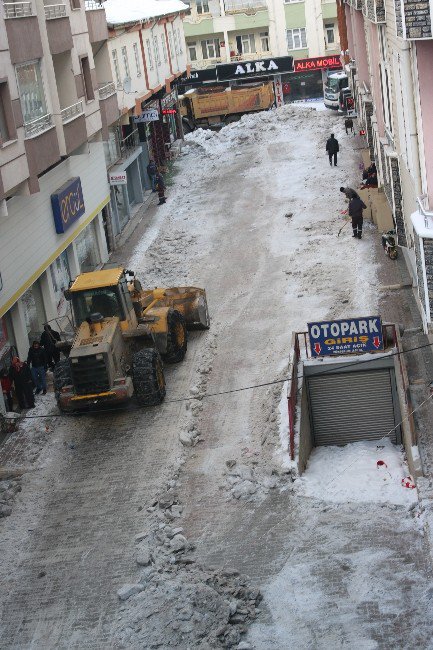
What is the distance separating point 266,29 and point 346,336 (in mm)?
54365

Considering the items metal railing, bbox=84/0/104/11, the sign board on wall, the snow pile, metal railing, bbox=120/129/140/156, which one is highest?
metal railing, bbox=84/0/104/11

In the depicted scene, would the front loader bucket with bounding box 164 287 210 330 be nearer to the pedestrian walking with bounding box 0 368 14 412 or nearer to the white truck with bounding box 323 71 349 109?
the pedestrian walking with bounding box 0 368 14 412

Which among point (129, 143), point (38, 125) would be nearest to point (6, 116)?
point (38, 125)

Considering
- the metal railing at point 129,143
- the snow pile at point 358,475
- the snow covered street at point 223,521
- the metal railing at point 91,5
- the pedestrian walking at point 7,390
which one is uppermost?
the metal railing at point 91,5

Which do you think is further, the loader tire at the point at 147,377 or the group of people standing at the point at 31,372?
the group of people standing at the point at 31,372

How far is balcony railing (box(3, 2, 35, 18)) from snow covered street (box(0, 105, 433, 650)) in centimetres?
889

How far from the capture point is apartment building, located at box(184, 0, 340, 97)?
71250mm

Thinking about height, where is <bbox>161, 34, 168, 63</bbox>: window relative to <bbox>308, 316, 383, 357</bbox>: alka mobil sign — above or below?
above

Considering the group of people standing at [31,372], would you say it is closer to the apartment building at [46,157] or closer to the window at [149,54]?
the apartment building at [46,157]

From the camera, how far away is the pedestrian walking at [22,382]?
23.4 meters

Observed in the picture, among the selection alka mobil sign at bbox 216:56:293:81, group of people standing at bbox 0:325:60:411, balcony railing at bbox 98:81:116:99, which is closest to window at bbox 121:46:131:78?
balcony railing at bbox 98:81:116:99

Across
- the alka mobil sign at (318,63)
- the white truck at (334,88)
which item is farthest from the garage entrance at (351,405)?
the alka mobil sign at (318,63)

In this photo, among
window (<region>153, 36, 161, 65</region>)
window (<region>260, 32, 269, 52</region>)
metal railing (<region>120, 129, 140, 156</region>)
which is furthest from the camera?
window (<region>260, 32, 269, 52</region>)

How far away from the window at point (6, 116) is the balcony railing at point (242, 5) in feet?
165
